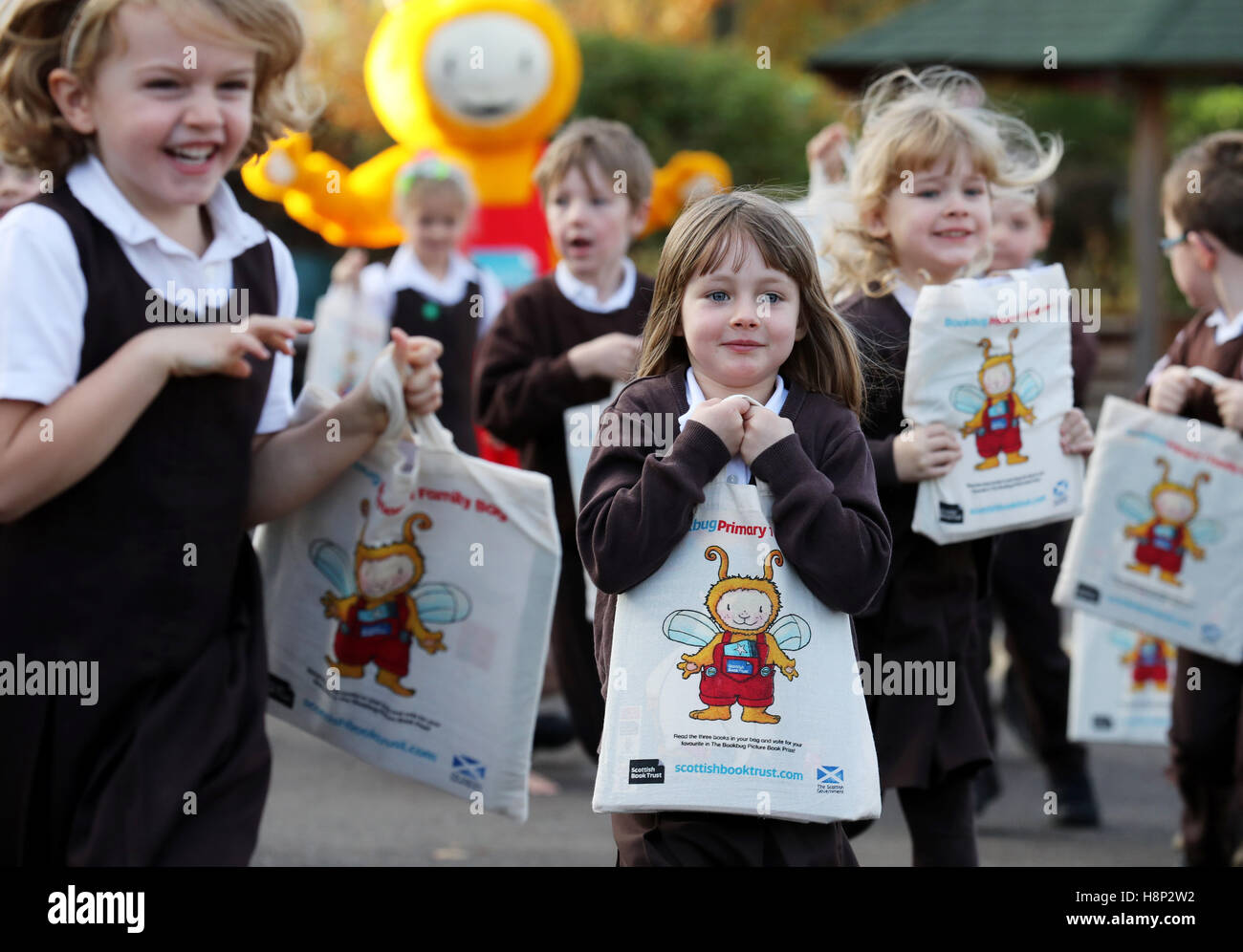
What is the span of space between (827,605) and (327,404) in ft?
4.06

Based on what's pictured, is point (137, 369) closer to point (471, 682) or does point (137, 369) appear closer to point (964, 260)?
point (471, 682)

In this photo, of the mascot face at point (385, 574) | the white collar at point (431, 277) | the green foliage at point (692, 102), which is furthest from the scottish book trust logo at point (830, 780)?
the green foliage at point (692, 102)

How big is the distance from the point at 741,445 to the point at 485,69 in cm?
656

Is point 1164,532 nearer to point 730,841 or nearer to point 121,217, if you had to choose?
point 730,841

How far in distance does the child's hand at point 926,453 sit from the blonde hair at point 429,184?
4.18 meters

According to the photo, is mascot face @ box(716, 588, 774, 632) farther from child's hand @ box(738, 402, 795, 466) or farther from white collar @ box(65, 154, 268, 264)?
white collar @ box(65, 154, 268, 264)

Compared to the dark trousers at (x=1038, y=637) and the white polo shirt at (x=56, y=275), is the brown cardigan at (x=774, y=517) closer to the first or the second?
the white polo shirt at (x=56, y=275)

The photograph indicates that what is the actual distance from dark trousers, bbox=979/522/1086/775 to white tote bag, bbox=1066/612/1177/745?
1.17ft

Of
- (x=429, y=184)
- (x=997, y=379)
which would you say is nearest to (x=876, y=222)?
(x=997, y=379)

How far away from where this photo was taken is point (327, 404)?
3.49 meters

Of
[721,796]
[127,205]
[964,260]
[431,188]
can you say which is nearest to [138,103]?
[127,205]

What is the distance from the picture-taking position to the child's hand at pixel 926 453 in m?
3.66

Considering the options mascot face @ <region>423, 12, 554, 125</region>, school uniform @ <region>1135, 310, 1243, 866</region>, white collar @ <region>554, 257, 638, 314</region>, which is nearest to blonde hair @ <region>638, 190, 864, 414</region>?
school uniform @ <region>1135, 310, 1243, 866</region>

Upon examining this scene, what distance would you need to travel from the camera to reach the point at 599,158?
5152 mm
